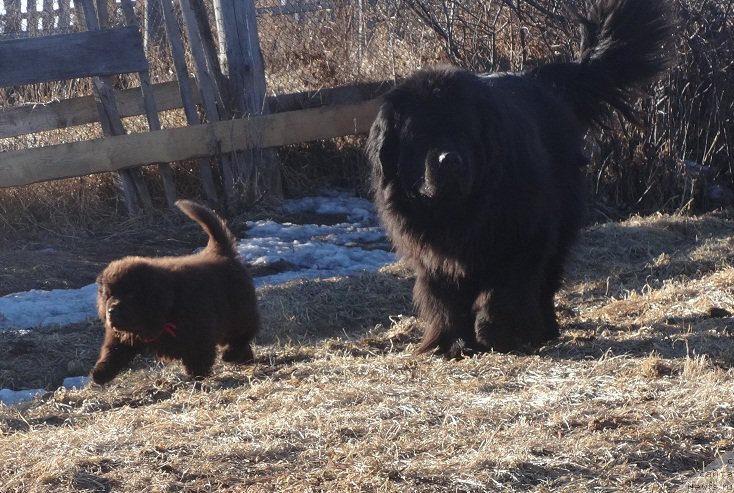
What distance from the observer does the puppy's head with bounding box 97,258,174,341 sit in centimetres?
519

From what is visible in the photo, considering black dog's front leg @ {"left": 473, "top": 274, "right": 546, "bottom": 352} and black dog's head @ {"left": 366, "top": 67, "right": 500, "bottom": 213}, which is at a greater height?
black dog's head @ {"left": 366, "top": 67, "right": 500, "bottom": 213}

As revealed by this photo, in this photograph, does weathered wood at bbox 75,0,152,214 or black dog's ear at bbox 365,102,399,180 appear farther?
weathered wood at bbox 75,0,152,214

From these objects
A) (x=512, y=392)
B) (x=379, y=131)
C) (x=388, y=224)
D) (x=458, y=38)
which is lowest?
(x=512, y=392)

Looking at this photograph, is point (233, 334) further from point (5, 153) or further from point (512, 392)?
point (5, 153)

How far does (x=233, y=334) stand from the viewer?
19.3 ft

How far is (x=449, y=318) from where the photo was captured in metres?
5.59

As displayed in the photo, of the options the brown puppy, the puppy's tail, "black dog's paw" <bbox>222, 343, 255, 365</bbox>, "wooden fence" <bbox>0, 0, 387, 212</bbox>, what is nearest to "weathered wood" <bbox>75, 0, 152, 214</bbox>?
"wooden fence" <bbox>0, 0, 387, 212</bbox>

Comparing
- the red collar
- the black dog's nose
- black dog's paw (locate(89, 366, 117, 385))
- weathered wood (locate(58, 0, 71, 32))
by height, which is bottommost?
black dog's paw (locate(89, 366, 117, 385))

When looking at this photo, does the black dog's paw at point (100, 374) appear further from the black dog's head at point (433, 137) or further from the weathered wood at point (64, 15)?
the weathered wood at point (64, 15)

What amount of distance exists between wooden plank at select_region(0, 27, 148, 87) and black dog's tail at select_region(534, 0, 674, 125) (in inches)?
180

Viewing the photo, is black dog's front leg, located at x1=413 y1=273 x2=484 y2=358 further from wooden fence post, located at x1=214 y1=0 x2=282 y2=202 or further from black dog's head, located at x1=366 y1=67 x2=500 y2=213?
wooden fence post, located at x1=214 y1=0 x2=282 y2=202

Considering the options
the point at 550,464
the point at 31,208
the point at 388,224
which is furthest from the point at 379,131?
the point at 31,208

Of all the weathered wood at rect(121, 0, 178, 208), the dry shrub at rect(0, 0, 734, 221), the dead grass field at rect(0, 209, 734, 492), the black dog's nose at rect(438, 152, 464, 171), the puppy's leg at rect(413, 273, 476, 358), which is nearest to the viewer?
the dead grass field at rect(0, 209, 734, 492)

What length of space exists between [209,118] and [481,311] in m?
5.60
